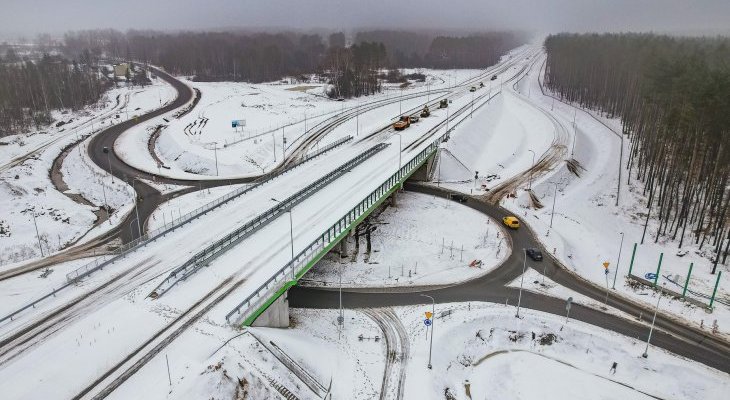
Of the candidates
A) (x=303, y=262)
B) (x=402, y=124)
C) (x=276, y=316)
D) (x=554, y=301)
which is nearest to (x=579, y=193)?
(x=554, y=301)

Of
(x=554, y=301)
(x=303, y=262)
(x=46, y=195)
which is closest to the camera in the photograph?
(x=303, y=262)

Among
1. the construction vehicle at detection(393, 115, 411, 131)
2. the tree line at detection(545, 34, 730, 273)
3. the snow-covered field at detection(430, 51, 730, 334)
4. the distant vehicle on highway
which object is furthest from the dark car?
the construction vehicle at detection(393, 115, 411, 131)

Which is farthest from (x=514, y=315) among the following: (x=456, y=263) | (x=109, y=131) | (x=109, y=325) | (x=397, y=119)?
(x=109, y=131)

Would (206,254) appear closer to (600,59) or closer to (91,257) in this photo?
(91,257)

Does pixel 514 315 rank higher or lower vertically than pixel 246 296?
lower

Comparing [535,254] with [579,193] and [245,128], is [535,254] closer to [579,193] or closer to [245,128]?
[579,193]

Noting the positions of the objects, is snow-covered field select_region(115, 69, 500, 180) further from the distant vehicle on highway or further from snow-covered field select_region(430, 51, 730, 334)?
the distant vehicle on highway
